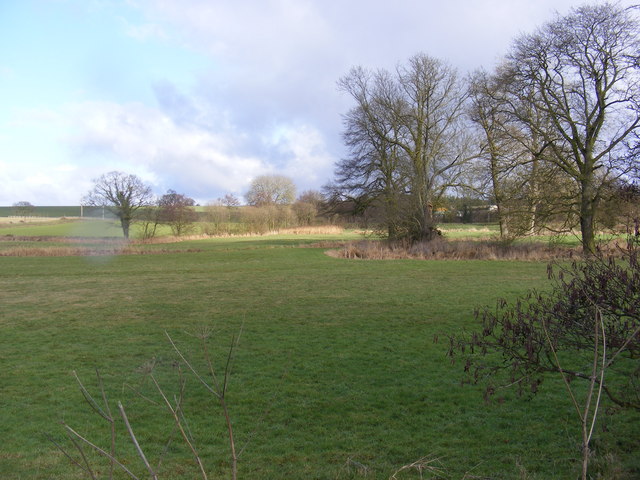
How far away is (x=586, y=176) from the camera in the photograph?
20.5 metres

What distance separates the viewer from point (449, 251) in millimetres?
26703

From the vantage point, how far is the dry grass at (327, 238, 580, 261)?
25.0m

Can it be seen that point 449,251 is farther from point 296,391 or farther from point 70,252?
point 70,252

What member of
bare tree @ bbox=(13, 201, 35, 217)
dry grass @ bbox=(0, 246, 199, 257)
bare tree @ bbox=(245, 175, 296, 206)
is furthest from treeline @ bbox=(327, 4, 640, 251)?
bare tree @ bbox=(13, 201, 35, 217)

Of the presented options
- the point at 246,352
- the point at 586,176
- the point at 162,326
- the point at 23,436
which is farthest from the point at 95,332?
the point at 586,176

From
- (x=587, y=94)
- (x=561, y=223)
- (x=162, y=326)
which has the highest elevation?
(x=587, y=94)

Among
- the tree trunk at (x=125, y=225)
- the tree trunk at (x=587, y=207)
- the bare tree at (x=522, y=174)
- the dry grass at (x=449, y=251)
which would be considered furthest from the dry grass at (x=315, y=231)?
the tree trunk at (x=587, y=207)

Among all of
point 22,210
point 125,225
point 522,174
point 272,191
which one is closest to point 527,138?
point 522,174

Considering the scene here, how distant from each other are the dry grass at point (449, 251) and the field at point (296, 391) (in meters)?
10.0

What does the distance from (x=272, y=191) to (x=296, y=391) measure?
76.5 metres

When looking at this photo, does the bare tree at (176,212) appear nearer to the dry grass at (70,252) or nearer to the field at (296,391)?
the dry grass at (70,252)

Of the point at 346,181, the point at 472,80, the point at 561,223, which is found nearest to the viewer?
the point at 561,223

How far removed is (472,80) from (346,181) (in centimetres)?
1046

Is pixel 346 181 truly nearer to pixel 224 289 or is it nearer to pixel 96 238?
pixel 224 289
